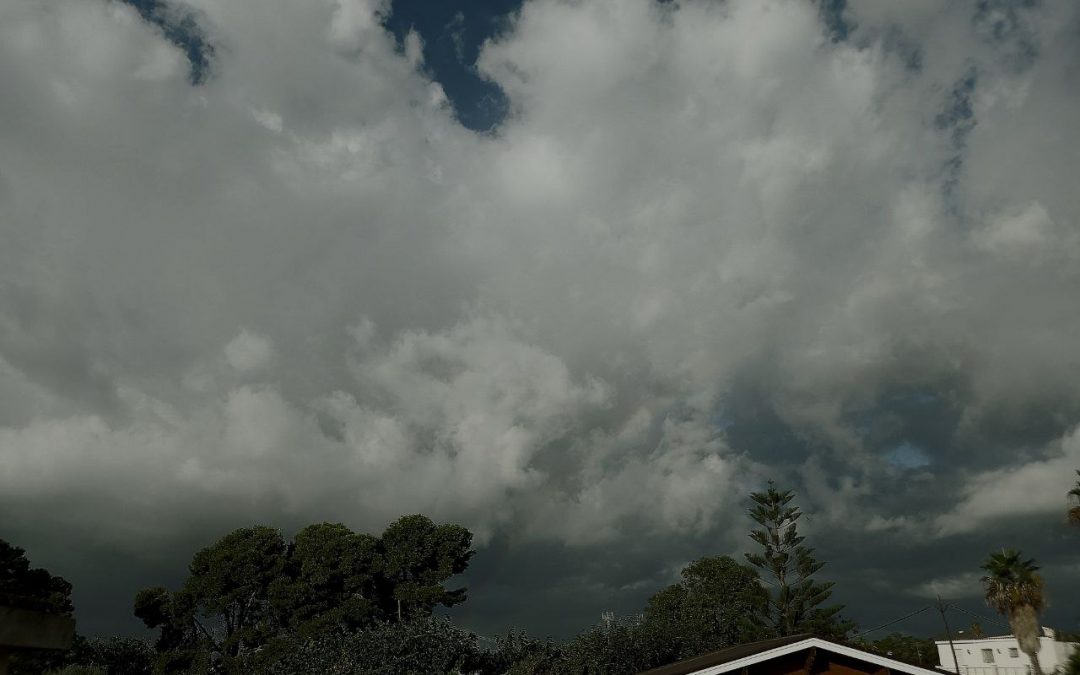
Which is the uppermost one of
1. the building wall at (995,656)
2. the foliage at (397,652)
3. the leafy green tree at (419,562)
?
the leafy green tree at (419,562)

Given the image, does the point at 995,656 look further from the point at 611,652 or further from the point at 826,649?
the point at 826,649

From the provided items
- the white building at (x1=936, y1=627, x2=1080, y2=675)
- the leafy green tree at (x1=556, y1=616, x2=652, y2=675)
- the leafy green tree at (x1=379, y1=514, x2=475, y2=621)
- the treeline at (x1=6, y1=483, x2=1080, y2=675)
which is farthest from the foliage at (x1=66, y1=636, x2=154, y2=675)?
the white building at (x1=936, y1=627, x2=1080, y2=675)

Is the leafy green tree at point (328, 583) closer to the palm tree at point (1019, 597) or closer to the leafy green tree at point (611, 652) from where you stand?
the leafy green tree at point (611, 652)

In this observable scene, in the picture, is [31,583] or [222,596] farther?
[222,596]

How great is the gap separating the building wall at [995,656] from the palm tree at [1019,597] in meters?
14.0

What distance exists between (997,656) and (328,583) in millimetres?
60061

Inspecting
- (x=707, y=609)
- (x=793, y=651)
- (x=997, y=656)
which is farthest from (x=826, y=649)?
(x=997, y=656)

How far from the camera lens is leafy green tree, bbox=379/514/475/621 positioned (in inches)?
2586

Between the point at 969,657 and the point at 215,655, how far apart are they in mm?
68127

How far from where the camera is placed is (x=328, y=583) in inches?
2589

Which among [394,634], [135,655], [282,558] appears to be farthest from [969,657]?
[135,655]

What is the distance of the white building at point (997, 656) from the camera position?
198ft

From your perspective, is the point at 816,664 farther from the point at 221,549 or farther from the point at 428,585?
the point at 221,549

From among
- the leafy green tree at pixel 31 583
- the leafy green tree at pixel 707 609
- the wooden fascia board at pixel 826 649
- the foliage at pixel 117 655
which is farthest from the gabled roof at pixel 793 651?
the foliage at pixel 117 655
